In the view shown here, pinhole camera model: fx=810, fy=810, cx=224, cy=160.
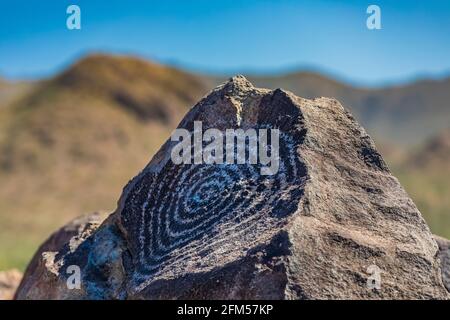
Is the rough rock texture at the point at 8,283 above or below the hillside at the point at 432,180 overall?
below

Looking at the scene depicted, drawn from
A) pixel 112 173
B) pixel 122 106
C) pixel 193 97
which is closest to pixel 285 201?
pixel 112 173

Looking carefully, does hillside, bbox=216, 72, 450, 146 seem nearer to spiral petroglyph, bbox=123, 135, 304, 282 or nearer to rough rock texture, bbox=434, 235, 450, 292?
rough rock texture, bbox=434, 235, 450, 292

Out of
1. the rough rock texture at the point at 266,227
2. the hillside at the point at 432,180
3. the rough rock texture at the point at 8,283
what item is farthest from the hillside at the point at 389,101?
the rough rock texture at the point at 266,227

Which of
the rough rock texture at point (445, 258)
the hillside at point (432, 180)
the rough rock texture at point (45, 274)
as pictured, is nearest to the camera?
the rough rock texture at point (445, 258)

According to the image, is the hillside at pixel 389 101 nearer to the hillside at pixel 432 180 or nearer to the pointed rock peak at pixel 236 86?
the hillside at pixel 432 180

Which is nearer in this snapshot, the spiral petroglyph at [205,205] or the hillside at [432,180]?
the spiral petroglyph at [205,205]
